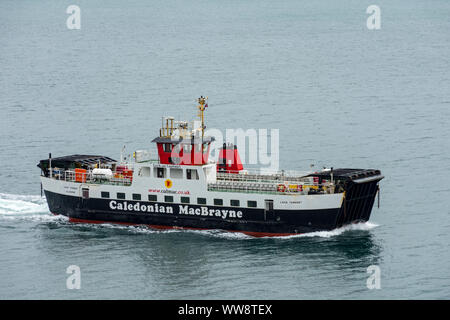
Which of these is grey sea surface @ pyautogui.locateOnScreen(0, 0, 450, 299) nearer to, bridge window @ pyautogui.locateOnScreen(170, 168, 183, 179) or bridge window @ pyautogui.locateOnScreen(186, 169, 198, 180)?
bridge window @ pyautogui.locateOnScreen(186, 169, 198, 180)

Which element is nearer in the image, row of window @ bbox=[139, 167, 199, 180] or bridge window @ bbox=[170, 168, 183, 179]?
row of window @ bbox=[139, 167, 199, 180]

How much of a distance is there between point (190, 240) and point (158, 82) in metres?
90.8

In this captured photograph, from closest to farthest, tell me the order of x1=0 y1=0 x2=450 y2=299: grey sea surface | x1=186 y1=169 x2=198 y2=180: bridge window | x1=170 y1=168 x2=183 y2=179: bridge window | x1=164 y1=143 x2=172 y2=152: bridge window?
x1=0 y1=0 x2=450 y2=299: grey sea surface, x1=186 y1=169 x2=198 y2=180: bridge window, x1=170 y1=168 x2=183 y2=179: bridge window, x1=164 y1=143 x2=172 y2=152: bridge window

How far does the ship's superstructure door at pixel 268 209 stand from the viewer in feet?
250

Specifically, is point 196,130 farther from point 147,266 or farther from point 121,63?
point 121,63

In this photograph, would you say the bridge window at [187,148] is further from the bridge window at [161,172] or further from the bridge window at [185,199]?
the bridge window at [185,199]

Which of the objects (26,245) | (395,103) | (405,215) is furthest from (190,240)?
(395,103)

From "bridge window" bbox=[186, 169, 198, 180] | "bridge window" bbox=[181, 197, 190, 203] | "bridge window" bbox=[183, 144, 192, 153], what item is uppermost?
"bridge window" bbox=[183, 144, 192, 153]

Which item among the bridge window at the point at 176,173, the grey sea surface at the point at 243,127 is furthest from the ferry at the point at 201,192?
the grey sea surface at the point at 243,127

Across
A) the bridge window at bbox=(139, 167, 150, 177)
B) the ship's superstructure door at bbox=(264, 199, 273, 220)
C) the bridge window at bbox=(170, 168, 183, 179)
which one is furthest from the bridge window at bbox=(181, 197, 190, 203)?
the ship's superstructure door at bbox=(264, 199, 273, 220)

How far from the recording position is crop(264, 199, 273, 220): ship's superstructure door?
76250 millimetres

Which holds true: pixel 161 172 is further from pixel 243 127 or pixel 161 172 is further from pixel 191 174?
pixel 243 127

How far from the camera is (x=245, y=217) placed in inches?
3044

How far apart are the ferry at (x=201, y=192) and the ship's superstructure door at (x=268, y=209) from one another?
8 cm
